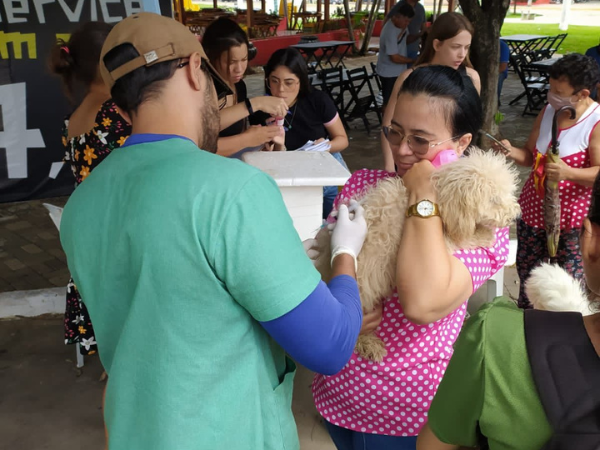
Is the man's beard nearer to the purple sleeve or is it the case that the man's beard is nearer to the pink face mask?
the purple sleeve

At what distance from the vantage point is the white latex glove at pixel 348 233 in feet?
4.72

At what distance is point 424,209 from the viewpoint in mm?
1443

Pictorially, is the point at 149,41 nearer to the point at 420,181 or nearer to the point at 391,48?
the point at 420,181

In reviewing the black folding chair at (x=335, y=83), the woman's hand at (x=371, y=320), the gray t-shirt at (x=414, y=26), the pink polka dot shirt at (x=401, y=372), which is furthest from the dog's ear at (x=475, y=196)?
the gray t-shirt at (x=414, y=26)

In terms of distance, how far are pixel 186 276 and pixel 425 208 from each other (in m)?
0.69

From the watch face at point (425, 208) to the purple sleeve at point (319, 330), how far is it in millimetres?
372

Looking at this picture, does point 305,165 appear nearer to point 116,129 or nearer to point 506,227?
point 116,129

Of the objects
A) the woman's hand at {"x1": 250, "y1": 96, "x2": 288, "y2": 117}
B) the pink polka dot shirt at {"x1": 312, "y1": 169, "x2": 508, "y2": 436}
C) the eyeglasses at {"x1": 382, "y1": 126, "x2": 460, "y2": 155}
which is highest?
the eyeglasses at {"x1": 382, "y1": 126, "x2": 460, "y2": 155}

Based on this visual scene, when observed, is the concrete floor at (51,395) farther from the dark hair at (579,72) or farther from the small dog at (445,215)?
the small dog at (445,215)

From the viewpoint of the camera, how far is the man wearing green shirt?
1.00m

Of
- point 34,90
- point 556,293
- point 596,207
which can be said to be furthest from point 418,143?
point 34,90

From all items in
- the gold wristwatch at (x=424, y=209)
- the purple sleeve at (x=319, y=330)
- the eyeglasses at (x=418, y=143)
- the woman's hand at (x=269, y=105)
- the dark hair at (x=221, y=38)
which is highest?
the dark hair at (x=221, y=38)

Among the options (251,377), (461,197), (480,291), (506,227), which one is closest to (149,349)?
(251,377)

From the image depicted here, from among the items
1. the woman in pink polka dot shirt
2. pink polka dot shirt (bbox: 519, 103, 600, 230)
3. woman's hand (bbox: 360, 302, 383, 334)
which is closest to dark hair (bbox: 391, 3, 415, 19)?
pink polka dot shirt (bbox: 519, 103, 600, 230)
